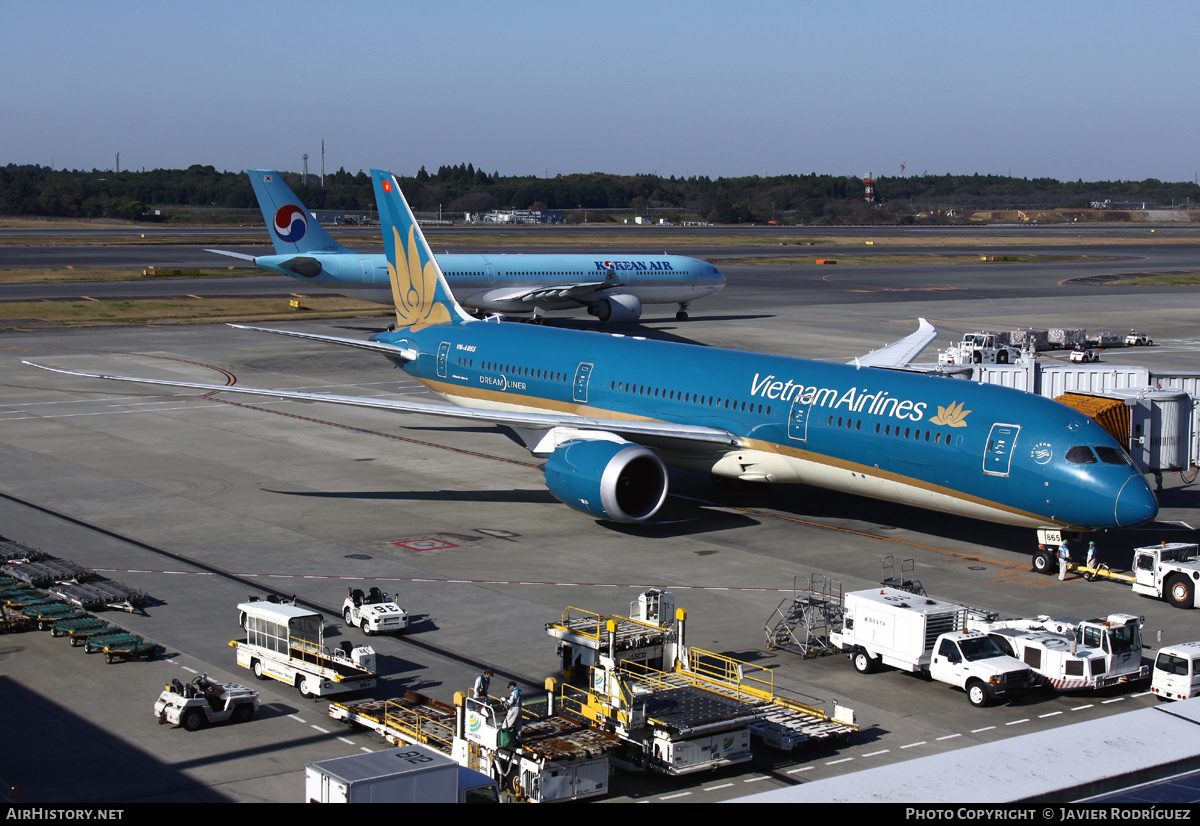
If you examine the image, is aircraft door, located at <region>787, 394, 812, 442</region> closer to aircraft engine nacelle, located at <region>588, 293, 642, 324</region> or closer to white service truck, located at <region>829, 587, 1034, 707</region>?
white service truck, located at <region>829, 587, 1034, 707</region>

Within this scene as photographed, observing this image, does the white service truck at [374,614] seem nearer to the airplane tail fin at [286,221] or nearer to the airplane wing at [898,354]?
the airplane wing at [898,354]

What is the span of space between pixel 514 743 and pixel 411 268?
100 feet

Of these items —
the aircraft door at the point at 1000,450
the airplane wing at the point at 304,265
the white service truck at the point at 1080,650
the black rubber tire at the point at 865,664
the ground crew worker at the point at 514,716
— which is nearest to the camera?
the ground crew worker at the point at 514,716

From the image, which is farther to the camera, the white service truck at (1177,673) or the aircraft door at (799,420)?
the aircraft door at (799,420)

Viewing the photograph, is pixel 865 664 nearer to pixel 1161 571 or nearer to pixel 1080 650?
pixel 1080 650

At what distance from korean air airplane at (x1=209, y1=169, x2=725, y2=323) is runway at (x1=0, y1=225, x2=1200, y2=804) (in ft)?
50.6

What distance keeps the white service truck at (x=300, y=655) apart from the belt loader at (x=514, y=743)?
150 centimetres

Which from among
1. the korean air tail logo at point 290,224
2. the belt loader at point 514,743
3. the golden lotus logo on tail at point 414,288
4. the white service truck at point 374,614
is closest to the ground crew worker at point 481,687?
the belt loader at point 514,743

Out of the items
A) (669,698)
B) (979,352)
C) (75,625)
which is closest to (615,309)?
(979,352)

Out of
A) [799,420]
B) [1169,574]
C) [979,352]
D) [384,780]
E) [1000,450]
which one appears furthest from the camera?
[979,352]

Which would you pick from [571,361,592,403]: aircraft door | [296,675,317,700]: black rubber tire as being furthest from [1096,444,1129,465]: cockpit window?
[296,675,317,700]: black rubber tire

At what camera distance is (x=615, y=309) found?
259 feet

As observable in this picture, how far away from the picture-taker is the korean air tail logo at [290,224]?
7525 cm

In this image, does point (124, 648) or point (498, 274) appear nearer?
point (124, 648)
